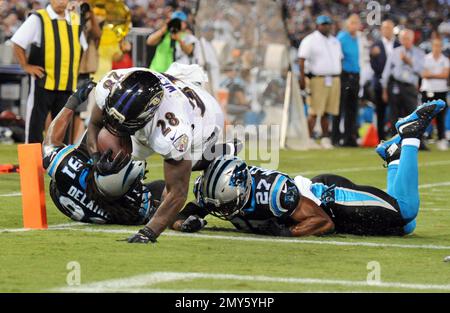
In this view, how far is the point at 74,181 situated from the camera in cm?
777

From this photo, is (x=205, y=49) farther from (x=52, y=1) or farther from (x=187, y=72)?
(x=187, y=72)

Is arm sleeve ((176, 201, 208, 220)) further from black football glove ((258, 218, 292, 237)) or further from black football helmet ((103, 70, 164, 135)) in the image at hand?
black football helmet ((103, 70, 164, 135))

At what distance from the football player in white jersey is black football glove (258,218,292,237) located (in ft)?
2.41

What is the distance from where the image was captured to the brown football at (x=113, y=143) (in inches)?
289

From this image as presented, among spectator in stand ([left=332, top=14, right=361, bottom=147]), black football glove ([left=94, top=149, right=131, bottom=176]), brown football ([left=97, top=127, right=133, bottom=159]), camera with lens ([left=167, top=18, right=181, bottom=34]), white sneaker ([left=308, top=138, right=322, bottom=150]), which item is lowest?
white sneaker ([left=308, top=138, right=322, bottom=150])

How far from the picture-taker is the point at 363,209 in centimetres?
750

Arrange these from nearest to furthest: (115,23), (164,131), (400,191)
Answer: (164,131), (400,191), (115,23)

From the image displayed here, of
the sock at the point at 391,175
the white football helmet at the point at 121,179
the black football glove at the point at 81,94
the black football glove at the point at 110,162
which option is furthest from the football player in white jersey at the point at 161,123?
the sock at the point at 391,175

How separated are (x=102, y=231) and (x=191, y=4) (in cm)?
1403

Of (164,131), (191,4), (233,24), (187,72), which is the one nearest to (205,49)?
(233,24)

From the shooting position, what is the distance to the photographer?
15.2m

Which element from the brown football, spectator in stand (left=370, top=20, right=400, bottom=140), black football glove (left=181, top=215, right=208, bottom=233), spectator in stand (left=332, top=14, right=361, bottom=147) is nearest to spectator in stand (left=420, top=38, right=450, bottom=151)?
spectator in stand (left=370, top=20, right=400, bottom=140)

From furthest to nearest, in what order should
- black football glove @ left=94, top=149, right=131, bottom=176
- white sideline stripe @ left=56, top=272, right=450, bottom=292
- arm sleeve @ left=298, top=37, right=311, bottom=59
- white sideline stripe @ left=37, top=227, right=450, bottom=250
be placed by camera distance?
arm sleeve @ left=298, top=37, right=311, bottom=59 < white sideline stripe @ left=37, top=227, right=450, bottom=250 < black football glove @ left=94, top=149, right=131, bottom=176 < white sideline stripe @ left=56, top=272, right=450, bottom=292
